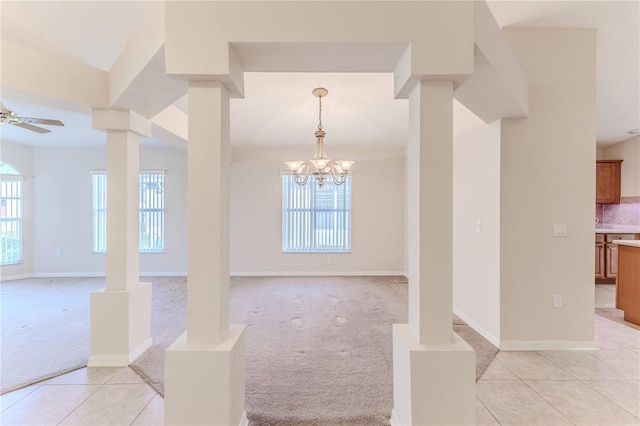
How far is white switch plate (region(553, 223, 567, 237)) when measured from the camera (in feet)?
9.27

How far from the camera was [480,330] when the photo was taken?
10.5ft

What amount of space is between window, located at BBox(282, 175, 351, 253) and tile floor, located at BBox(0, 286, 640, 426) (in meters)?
3.73

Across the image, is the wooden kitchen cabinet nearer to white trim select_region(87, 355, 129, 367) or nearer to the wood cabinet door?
the wood cabinet door

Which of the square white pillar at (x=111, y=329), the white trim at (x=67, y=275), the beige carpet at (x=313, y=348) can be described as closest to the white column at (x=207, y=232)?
the beige carpet at (x=313, y=348)

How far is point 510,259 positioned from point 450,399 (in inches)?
73.8

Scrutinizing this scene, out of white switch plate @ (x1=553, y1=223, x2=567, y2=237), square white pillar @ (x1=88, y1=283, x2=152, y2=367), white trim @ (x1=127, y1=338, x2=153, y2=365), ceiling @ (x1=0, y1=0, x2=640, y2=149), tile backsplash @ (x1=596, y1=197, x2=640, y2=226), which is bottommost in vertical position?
white trim @ (x1=127, y1=338, x2=153, y2=365)

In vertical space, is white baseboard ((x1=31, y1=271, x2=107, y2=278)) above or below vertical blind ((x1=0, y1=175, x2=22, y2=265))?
below

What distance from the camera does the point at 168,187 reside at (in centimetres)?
601

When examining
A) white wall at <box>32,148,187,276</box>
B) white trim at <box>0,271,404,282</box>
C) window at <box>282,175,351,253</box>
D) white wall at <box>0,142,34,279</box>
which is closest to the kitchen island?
white trim at <box>0,271,404,282</box>

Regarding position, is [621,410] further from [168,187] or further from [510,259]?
[168,187]

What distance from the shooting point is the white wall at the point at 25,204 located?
18.5 feet

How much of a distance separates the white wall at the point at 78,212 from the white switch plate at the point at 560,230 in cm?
605

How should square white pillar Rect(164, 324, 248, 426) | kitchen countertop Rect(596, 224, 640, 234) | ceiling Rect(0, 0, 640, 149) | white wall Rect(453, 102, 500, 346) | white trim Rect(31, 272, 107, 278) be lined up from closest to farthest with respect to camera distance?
1. square white pillar Rect(164, 324, 248, 426)
2. ceiling Rect(0, 0, 640, 149)
3. white wall Rect(453, 102, 500, 346)
4. kitchen countertop Rect(596, 224, 640, 234)
5. white trim Rect(31, 272, 107, 278)

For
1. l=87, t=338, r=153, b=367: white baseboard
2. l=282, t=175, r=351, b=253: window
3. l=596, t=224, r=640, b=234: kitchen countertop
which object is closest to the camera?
l=87, t=338, r=153, b=367: white baseboard
